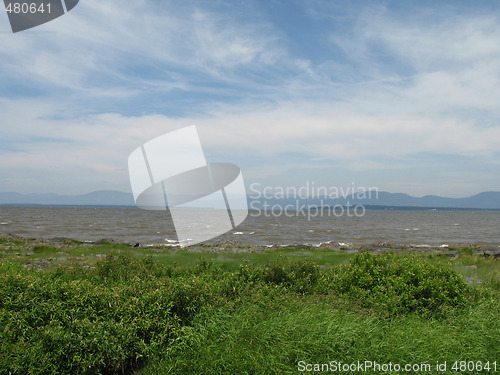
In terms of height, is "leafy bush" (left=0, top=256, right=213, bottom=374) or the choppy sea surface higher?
"leafy bush" (left=0, top=256, right=213, bottom=374)

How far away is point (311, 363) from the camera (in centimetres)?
526

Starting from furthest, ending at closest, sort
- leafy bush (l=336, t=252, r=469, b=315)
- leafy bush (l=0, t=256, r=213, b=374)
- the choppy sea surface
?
the choppy sea surface → leafy bush (l=336, t=252, r=469, b=315) → leafy bush (l=0, t=256, r=213, b=374)

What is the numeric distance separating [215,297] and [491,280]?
9.66m

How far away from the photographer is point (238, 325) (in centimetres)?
634

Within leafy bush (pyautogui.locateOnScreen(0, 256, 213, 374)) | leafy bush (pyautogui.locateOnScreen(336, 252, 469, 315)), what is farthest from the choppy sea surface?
leafy bush (pyautogui.locateOnScreen(0, 256, 213, 374))

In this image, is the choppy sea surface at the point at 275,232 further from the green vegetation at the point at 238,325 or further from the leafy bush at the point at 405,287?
the green vegetation at the point at 238,325

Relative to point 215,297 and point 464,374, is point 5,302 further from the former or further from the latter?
point 464,374

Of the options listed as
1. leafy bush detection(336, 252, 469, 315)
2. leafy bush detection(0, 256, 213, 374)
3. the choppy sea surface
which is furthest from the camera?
the choppy sea surface

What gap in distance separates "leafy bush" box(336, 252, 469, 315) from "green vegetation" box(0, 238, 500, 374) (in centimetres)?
3

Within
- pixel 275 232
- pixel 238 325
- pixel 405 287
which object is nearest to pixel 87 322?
pixel 238 325

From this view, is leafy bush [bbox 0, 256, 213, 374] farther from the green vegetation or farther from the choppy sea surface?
the choppy sea surface

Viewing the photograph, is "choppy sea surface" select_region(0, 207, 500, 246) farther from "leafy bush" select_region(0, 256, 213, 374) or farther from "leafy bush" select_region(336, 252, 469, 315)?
"leafy bush" select_region(0, 256, 213, 374)

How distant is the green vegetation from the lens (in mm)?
5395

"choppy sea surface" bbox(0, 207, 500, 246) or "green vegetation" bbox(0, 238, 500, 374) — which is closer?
"green vegetation" bbox(0, 238, 500, 374)
